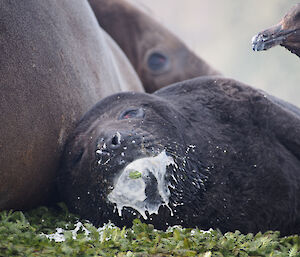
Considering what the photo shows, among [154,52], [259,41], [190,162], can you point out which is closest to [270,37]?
[259,41]

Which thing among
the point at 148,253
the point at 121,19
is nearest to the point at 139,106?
the point at 148,253

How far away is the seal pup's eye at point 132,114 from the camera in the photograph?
269 cm

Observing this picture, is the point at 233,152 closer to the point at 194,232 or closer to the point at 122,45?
the point at 194,232

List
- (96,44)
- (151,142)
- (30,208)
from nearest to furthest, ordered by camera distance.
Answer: (151,142) → (30,208) → (96,44)

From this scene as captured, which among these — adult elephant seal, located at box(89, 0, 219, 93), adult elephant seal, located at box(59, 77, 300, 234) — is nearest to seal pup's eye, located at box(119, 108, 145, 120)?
adult elephant seal, located at box(59, 77, 300, 234)

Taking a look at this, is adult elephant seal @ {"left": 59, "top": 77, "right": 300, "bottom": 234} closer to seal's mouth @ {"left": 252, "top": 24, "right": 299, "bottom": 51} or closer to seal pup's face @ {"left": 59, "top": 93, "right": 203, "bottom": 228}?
seal pup's face @ {"left": 59, "top": 93, "right": 203, "bottom": 228}

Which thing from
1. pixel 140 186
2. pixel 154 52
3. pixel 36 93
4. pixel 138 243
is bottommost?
pixel 138 243

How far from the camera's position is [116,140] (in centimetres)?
244

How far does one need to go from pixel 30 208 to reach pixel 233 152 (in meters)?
1.00

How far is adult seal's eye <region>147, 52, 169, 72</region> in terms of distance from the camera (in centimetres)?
656

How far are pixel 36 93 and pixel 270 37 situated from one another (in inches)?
42.2

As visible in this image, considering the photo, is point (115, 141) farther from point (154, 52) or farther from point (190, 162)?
point (154, 52)

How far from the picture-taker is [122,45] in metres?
6.46

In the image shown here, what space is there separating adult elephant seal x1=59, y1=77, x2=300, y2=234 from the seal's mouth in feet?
1.14
